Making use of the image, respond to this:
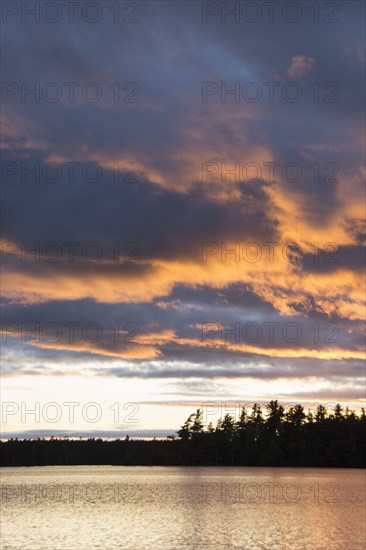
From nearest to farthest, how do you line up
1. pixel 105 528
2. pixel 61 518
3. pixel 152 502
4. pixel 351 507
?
pixel 105 528, pixel 61 518, pixel 351 507, pixel 152 502

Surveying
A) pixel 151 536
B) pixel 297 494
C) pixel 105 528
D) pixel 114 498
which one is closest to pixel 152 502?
pixel 114 498

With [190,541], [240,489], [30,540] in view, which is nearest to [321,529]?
[190,541]

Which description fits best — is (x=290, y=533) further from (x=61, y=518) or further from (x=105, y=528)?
(x=61, y=518)

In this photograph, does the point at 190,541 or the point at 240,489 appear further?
the point at 240,489

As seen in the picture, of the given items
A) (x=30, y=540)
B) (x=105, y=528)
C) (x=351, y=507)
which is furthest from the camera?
(x=351, y=507)

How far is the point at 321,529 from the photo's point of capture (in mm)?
79812

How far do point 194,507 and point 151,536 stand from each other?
37140mm

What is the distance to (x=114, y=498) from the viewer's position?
13338 centimetres

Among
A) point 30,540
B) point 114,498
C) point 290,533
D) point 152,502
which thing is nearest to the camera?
point 30,540

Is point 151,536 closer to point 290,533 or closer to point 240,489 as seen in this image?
point 290,533

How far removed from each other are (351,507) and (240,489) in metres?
44.8

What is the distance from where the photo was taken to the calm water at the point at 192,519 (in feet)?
226

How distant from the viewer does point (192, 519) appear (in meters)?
91.1

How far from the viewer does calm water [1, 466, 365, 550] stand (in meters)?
69.0
